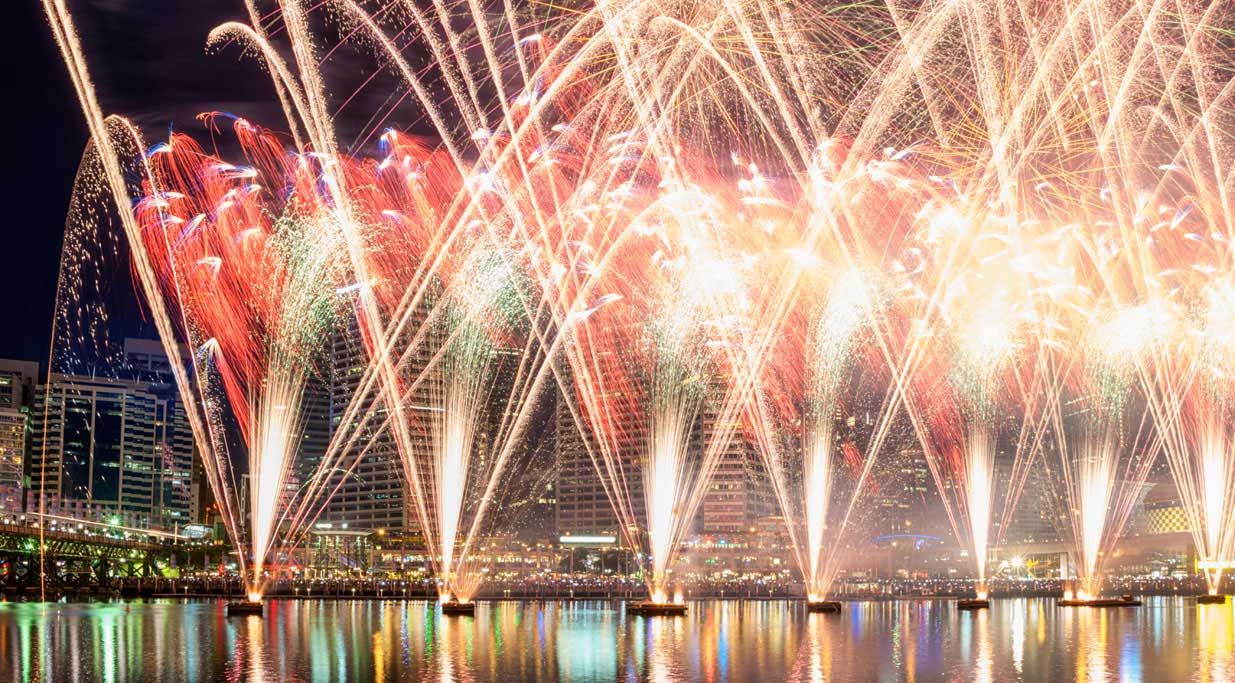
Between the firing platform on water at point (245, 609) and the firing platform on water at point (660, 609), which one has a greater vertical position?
the firing platform on water at point (660, 609)

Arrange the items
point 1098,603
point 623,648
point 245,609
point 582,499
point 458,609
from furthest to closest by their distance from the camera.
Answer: point 582,499 < point 1098,603 < point 245,609 < point 458,609 < point 623,648

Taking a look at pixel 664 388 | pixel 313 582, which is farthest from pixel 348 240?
pixel 313 582

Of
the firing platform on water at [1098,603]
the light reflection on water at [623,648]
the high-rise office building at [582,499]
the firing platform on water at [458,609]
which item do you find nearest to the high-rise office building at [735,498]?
the high-rise office building at [582,499]

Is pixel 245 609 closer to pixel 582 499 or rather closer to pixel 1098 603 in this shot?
pixel 1098 603

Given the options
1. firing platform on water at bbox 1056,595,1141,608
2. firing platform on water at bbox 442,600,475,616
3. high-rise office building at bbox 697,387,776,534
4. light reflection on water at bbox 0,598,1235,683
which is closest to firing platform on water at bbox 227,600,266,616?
light reflection on water at bbox 0,598,1235,683

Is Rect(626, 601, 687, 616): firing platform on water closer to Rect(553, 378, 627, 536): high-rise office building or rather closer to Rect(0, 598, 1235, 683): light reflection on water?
Rect(0, 598, 1235, 683): light reflection on water

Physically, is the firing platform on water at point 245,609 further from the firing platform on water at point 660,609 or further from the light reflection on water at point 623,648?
the firing platform on water at point 660,609

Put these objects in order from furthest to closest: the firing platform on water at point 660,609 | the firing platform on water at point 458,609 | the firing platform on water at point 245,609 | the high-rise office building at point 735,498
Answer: the high-rise office building at point 735,498 → the firing platform on water at point 245,609 → the firing platform on water at point 458,609 → the firing platform on water at point 660,609

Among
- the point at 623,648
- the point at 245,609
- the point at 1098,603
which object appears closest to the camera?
the point at 623,648

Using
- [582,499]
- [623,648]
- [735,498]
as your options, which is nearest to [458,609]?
[623,648]
